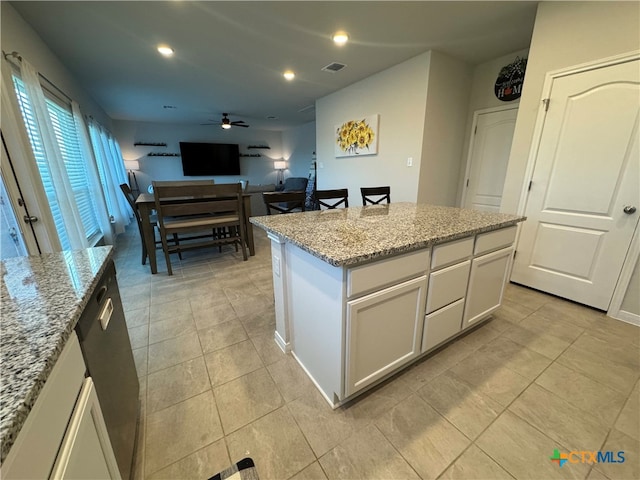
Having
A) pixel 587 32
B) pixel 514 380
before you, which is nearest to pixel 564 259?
pixel 514 380

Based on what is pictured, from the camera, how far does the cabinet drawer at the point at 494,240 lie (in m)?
1.57

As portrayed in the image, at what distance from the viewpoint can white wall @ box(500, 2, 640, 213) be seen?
1.80 meters

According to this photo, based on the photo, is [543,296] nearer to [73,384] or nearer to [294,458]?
[294,458]

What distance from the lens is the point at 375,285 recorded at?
114cm

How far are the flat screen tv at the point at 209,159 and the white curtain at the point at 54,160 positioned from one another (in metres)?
5.56

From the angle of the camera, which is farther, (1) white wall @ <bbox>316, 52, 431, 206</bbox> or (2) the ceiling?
(1) white wall @ <bbox>316, 52, 431, 206</bbox>

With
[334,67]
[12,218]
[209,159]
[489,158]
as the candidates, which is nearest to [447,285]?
[489,158]

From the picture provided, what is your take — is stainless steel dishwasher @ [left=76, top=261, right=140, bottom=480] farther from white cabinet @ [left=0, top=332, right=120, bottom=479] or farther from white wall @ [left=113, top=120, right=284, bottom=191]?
white wall @ [left=113, top=120, right=284, bottom=191]

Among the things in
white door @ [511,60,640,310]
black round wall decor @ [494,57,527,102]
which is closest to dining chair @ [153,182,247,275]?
white door @ [511,60,640,310]

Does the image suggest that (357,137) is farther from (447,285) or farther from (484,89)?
(447,285)

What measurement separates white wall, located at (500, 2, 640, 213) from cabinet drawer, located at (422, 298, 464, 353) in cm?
159

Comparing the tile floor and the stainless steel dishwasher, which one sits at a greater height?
the stainless steel dishwasher

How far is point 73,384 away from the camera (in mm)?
590

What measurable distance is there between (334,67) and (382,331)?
3458mm
